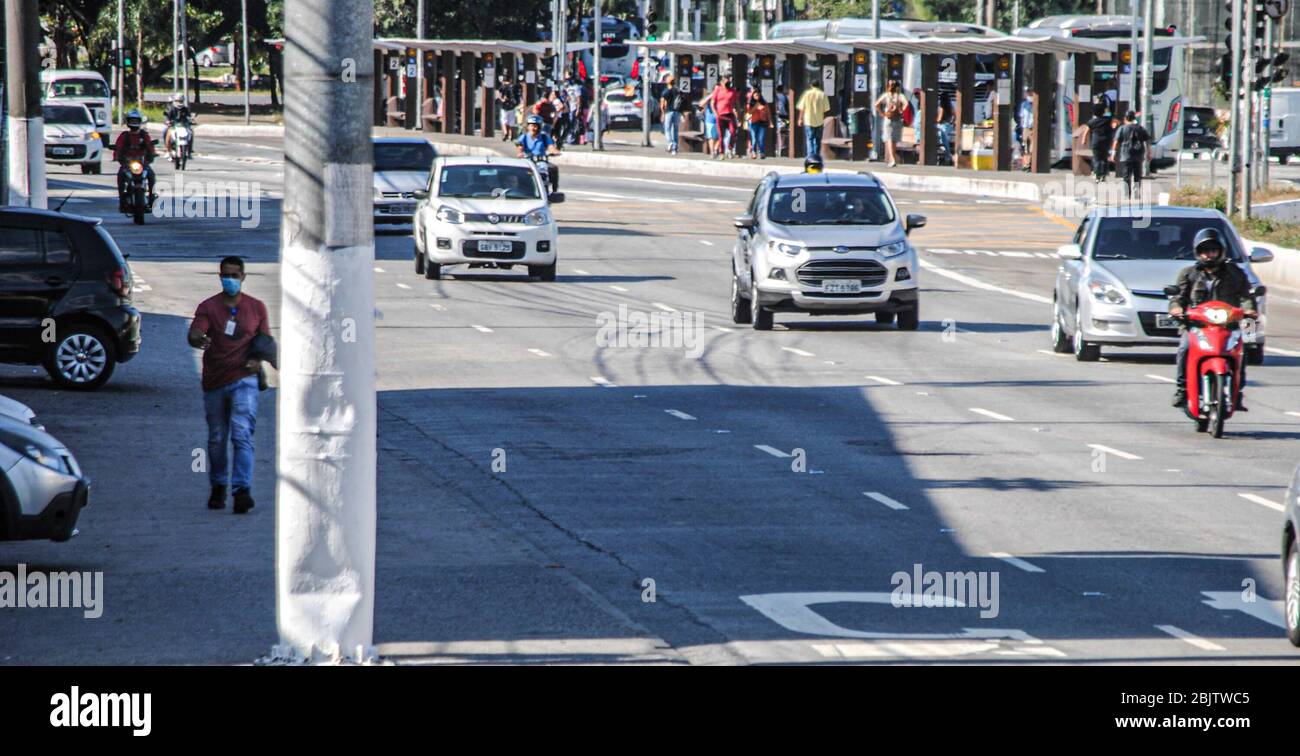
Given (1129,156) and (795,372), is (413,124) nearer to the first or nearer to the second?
(1129,156)

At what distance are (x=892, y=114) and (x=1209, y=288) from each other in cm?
3711

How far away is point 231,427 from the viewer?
1422 cm

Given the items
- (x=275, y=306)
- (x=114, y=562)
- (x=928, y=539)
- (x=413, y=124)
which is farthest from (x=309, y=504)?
(x=413, y=124)

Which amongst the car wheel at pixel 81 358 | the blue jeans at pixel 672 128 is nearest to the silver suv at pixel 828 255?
the car wheel at pixel 81 358

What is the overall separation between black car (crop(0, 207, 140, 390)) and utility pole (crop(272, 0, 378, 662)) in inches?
488

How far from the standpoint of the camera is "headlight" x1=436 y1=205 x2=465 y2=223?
1224 inches

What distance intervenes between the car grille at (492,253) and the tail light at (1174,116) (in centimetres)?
3165

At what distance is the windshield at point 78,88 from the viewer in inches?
2773

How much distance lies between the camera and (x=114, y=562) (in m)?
12.1

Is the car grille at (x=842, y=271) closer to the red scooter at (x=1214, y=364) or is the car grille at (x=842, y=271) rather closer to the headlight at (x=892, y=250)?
the headlight at (x=892, y=250)

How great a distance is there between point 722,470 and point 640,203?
3263 centimetres

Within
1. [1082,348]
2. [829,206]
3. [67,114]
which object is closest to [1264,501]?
[1082,348]

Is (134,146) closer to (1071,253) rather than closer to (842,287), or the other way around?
(842,287)
